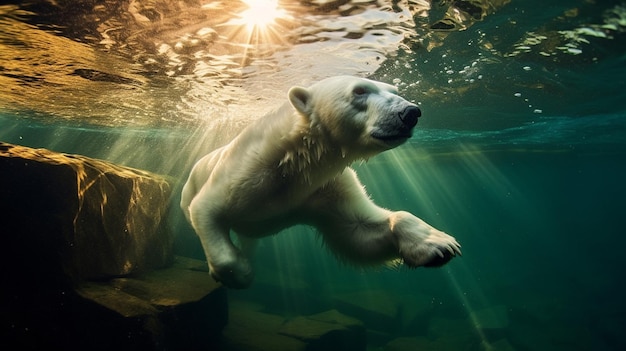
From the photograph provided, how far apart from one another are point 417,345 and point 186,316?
856 centimetres

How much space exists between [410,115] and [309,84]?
7791 mm

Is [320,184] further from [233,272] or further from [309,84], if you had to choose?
[309,84]

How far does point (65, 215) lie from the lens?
543 centimetres

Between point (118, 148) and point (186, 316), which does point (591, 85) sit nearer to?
point (186, 316)

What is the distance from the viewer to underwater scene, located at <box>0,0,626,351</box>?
19.2 ft

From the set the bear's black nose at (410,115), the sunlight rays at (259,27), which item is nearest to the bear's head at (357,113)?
the bear's black nose at (410,115)

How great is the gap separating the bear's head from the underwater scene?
4.49ft

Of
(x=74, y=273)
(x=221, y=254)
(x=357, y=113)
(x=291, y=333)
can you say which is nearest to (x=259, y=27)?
Answer: (x=357, y=113)

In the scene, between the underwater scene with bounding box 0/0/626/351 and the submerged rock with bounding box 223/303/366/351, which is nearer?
the underwater scene with bounding box 0/0/626/351

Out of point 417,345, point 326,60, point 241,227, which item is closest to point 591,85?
point 326,60

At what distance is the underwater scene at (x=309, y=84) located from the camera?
19.2 feet

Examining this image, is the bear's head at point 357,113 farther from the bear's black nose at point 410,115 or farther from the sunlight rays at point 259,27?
the sunlight rays at point 259,27

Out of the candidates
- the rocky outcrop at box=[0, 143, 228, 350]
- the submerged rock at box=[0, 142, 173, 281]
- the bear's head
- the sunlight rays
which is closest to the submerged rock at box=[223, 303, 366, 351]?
the rocky outcrop at box=[0, 143, 228, 350]

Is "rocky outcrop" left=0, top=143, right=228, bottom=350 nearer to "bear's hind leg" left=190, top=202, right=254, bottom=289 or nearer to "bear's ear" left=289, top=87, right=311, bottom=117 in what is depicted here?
"bear's hind leg" left=190, top=202, right=254, bottom=289
